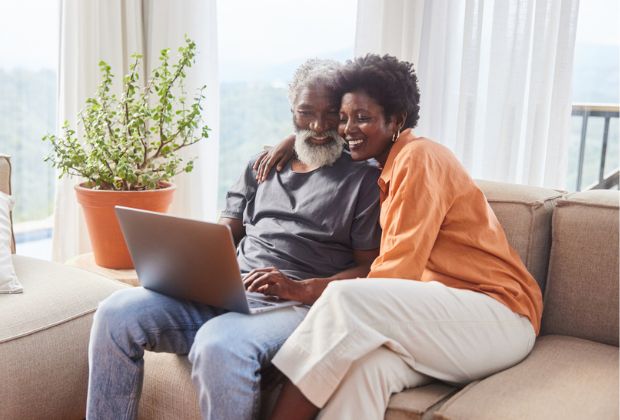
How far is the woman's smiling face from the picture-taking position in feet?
6.23

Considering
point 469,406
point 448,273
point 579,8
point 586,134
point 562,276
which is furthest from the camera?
point 586,134

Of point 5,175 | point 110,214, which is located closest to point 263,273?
point 110,214

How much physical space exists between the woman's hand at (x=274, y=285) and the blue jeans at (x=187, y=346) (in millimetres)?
47

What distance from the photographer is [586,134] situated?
104 inches

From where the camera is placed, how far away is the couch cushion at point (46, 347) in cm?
180

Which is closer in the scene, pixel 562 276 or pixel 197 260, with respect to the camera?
pixel 197 260

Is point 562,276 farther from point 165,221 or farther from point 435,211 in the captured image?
point 165,221

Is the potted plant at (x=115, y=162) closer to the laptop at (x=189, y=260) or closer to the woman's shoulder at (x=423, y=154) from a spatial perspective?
the laptop at (x=189, y=260)

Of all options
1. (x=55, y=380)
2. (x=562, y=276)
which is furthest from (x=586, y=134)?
(x=55, y=380)

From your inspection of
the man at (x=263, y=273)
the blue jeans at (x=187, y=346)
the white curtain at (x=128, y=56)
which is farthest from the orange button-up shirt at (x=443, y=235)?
the white curtain at (x=128, y=56)

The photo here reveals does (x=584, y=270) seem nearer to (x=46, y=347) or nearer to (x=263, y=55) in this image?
(x=46, y=347)

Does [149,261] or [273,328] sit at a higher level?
[149,261]

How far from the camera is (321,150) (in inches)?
80.0

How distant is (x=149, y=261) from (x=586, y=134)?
1745 millimetres
